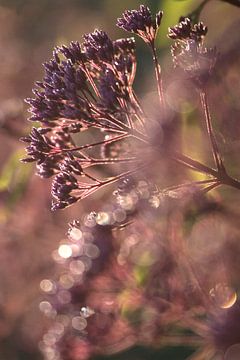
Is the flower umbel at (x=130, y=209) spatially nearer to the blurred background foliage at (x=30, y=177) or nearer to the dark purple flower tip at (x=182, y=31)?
the dark purple flower tip at (x=182, y=31)

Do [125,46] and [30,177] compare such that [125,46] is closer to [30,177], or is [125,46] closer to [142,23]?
[142,23]

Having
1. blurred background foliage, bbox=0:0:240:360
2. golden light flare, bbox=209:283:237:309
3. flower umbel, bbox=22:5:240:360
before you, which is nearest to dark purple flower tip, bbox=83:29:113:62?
flower umbel, bbox=22:5:240:360

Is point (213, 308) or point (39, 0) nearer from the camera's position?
point (213, 308)

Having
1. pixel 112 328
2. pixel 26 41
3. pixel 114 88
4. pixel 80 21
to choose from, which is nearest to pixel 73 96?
pixel 114 88

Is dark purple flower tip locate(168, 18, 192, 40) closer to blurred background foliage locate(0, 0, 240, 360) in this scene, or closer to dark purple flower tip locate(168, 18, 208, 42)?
dark purple flower tip locate(168, 18, 208, 42)

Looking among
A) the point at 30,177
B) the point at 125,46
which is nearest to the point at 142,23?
the point at 125,46

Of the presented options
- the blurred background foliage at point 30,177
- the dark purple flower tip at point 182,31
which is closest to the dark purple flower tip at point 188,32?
the dark purple flower tip at point 182,31

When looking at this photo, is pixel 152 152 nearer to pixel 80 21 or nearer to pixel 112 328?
pixel 112 328
